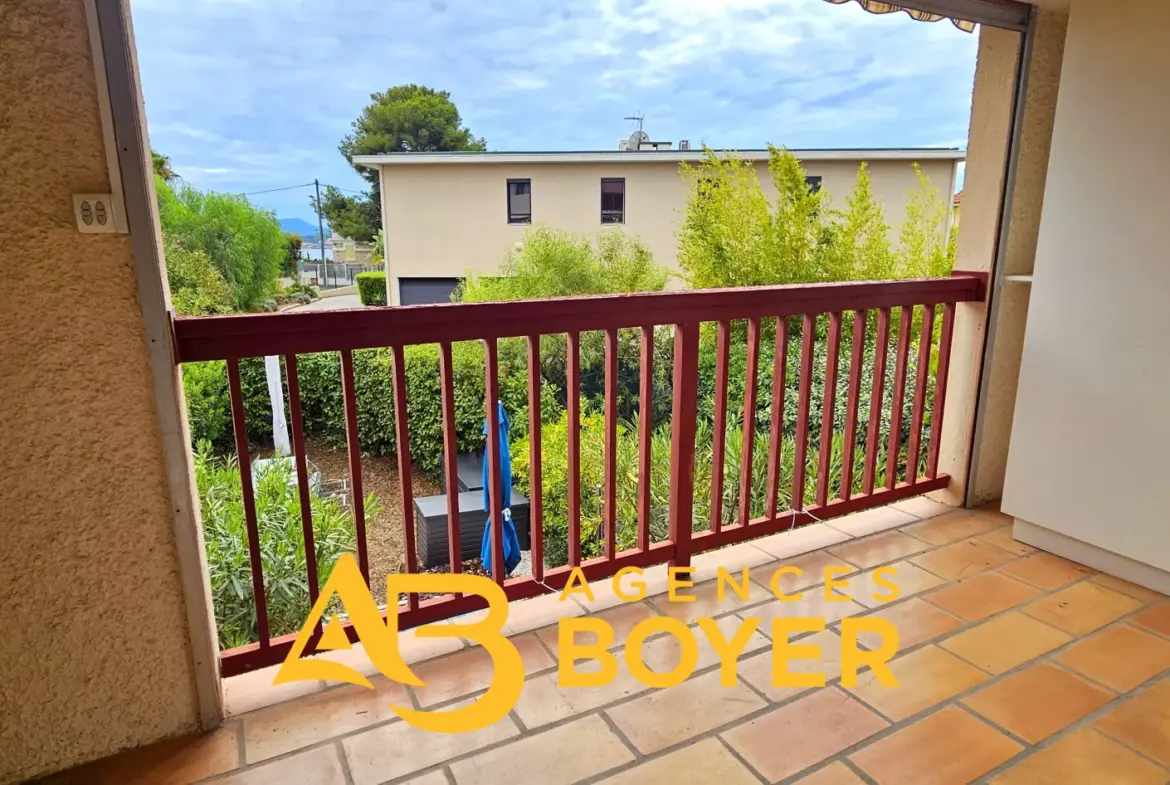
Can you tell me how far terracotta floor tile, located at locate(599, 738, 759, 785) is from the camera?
1434 mm

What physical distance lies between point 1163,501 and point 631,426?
3660 millimetres

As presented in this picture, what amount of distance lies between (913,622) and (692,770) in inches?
36.8

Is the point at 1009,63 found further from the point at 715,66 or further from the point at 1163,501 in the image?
the point at 715,66

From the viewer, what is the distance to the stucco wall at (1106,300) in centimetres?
201

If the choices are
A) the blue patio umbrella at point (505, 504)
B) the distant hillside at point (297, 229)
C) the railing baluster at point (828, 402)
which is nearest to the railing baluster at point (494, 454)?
the blue patio umbrella at point (505, 504)

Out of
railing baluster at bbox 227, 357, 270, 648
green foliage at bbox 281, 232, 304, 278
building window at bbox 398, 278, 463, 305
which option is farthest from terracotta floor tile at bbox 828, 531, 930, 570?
green foliage at bbox 281, 232, 304, 278

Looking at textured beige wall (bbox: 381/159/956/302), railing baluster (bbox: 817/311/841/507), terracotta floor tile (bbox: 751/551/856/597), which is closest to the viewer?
terracotta floor tile (bbox: 751/551/856/597)

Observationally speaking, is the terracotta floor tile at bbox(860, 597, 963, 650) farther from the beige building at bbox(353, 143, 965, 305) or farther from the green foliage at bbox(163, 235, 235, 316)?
the beige building at bbox(353, 143, 965, 305)

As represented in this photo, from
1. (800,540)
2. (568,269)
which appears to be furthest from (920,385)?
(568,269)

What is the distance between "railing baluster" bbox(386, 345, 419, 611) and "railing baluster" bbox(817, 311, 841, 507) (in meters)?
1.51

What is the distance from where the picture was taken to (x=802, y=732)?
5.16 ft

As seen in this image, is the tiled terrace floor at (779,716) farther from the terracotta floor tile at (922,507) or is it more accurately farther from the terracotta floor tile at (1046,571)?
the terracotta floor tile at (922,507)

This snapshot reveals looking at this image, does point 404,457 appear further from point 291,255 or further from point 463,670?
point 291,255

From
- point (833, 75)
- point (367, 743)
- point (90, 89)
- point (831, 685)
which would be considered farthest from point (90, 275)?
point (833, 75)
